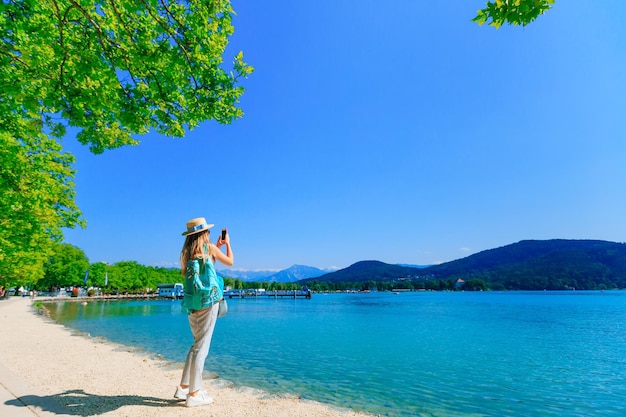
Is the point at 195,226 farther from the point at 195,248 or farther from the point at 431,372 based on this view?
the point at 431,372

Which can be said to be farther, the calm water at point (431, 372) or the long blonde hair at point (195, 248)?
the calm water at point (431, 372)

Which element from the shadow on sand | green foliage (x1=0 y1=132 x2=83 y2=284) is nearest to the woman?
the shadow on sand

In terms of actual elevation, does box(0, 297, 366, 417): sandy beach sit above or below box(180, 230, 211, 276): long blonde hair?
below

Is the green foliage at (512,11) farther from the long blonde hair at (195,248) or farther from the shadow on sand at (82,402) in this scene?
the shadow on sand at (82,402)

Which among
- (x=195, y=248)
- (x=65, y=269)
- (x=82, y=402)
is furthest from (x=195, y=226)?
(x=65, y=269)

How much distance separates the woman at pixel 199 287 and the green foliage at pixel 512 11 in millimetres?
4894

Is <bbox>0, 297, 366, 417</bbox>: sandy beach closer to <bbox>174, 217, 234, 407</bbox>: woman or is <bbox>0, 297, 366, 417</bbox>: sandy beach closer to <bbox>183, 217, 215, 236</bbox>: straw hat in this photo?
<bbox>174, 217, 234, 407</bbox>: woman

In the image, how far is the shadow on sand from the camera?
5.59 m

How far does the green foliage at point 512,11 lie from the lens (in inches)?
161

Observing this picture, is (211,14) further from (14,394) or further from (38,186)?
(38,186)

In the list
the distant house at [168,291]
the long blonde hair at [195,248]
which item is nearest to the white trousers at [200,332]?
the long blonde hair at [195,248]

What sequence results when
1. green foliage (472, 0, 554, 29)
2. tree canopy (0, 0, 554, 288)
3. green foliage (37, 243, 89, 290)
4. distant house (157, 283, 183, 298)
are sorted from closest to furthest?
1. green foliage (472, 0, 554, 29)
2. tree canopy (0, 0, 554, 288)
3. green foliage (37, 243, 89, 290)
4. distant house (157, 283, 183, 298)

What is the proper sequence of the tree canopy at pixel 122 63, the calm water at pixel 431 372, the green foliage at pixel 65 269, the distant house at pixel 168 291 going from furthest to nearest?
the distant house at pixel 168 291, the green foliage at pixel 65 269, the calm water at pixel 431 372, the tree canopy at pixel 122 63

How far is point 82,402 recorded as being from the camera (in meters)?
6.16
